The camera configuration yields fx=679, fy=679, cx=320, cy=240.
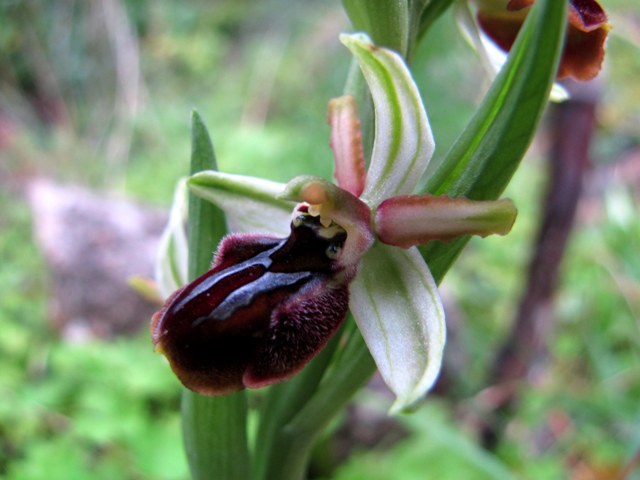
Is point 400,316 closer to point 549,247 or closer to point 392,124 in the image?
point 392,124

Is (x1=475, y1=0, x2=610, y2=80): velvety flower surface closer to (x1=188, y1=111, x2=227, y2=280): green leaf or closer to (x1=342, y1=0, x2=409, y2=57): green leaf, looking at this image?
(x1=342, y1=0, x2=409, y2=57): green leaf

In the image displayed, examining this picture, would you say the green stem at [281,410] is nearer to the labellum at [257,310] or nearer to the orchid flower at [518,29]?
the labellum at [257,310]

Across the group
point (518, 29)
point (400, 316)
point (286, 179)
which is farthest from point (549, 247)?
point (400, 316)

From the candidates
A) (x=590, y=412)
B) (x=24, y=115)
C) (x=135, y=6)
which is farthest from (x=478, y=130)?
(x=135, y=6)

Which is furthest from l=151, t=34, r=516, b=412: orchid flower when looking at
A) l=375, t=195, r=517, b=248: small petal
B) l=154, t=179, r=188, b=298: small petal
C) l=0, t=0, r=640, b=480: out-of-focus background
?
l=0, t=0, r=640, b=480: out-of-focus background

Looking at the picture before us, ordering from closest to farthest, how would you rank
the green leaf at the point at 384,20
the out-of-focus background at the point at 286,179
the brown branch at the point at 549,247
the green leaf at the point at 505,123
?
the green leaf at the point at 505,123 → the green leaf at the point at 384,20 → the out-of-focus background at the point at 286,179 → the brown branch at the point at 549,247

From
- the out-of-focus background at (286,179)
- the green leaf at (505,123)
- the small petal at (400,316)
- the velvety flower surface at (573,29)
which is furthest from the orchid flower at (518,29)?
the out-of-focus background at (286,179)

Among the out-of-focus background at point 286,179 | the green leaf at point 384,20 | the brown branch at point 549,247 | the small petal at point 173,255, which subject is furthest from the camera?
the brown branch at point 549,247
